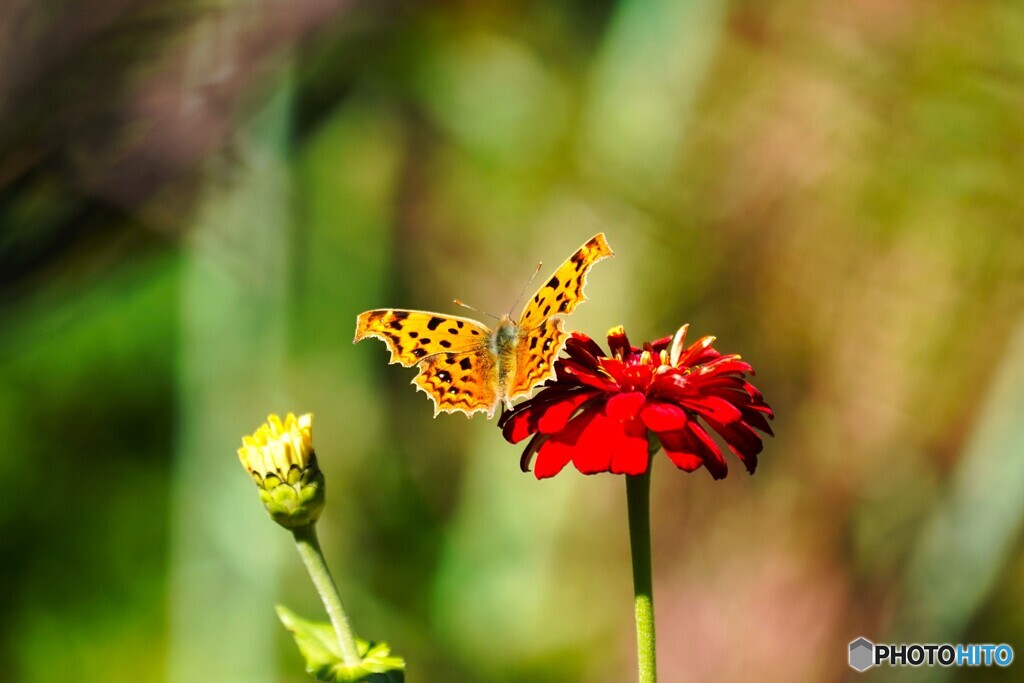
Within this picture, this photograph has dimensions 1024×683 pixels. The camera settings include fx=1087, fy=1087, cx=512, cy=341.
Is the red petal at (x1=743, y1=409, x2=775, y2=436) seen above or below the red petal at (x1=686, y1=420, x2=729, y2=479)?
above

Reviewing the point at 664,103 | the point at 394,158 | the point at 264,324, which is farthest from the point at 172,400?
the point at 664,103

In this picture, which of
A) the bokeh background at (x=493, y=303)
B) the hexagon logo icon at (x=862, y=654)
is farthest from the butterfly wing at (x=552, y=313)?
the hexagon logo icon at (x=862, y=654)

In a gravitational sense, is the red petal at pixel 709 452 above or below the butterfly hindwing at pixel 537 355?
below

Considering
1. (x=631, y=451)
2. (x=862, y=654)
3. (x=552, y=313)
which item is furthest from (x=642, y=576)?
(x=862, y=654)

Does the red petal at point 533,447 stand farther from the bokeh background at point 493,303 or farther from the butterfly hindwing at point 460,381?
the bokeh background at point 493,303

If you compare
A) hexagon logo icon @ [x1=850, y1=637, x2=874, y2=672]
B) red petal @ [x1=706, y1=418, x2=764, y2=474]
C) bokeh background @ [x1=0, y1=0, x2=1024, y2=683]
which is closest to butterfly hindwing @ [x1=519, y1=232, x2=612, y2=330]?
red petal @ [x1=706, y1=418, x2=764, y2=474]

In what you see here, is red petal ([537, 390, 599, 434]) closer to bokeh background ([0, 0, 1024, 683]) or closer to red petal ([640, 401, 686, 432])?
red petal ([640, 401, 686, 432])
